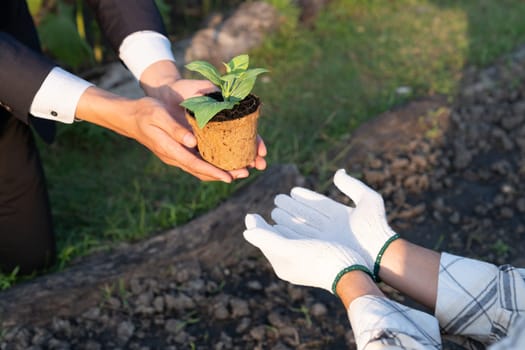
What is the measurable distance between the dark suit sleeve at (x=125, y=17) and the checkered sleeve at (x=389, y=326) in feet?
4.24

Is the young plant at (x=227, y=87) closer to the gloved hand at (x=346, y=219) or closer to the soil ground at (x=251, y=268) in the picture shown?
the gloved hand at (x=346, y=219)

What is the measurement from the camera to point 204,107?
178 cm

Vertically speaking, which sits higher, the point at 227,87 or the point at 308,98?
the point at 227,87

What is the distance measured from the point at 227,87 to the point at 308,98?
1919 millimetres

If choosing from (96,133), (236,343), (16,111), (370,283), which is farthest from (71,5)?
(370,283)

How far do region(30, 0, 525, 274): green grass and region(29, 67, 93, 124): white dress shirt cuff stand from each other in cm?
76

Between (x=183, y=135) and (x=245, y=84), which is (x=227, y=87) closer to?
(x=245, y=84)

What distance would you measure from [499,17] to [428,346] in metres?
3.82

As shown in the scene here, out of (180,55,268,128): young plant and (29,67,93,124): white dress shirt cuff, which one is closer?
(180,55,268,128): young plant

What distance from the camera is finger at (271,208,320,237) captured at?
2.00 m

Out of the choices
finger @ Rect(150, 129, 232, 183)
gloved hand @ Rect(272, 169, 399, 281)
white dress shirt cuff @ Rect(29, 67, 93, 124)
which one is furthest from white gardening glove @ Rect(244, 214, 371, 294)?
white dress shirt cuff @ Rect(29, 67, 93, 124)

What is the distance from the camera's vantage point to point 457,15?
4836 millimetres

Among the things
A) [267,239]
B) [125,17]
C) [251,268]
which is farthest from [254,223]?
[125,17]

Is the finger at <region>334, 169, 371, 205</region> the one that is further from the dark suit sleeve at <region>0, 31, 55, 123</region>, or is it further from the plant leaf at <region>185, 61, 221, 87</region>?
the dark suit sleeve at <region>0, 31, 55, 123</region>
